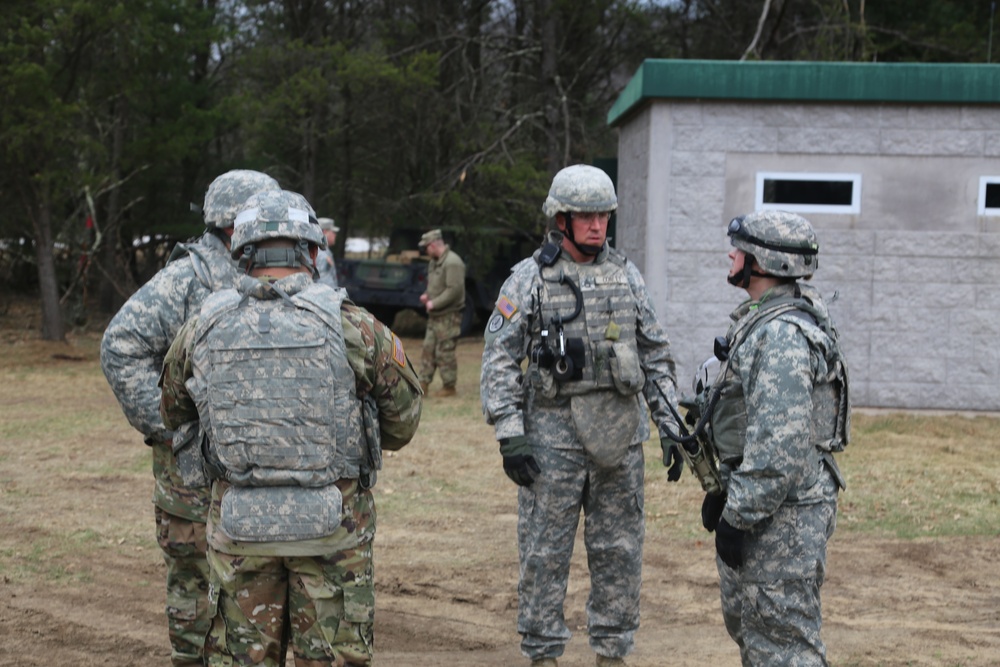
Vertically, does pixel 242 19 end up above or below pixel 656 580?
above

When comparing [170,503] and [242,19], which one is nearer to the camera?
[170,503]

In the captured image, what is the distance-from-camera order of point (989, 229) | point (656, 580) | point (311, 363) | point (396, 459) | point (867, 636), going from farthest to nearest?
point (989, 229) → point (396, 459) → point (656, 580) → point (867, 636) → point (311, 363)

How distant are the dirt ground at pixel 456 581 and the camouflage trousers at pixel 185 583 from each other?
62 centimetres

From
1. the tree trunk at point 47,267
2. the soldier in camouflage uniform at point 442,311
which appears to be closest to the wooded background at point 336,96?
the tree trunk at point 47,267

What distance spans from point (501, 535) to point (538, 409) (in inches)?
103

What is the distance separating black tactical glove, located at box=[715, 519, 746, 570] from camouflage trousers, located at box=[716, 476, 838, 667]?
0.05 meters

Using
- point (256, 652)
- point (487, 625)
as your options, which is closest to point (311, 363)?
point (256, 652)

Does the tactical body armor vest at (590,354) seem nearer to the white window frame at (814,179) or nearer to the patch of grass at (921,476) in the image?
the patch of grass at (921,476)

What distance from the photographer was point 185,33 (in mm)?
17672

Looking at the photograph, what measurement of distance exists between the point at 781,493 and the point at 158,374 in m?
2.28

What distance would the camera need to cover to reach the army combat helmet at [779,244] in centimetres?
361

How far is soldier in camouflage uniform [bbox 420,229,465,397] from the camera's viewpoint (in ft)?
40.4

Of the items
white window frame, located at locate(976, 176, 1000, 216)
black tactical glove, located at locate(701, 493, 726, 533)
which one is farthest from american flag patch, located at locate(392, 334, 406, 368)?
white window frame, located at locate(976, 176, 1000, 216)

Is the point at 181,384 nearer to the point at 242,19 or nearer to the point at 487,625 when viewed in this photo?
the point at 487,625
